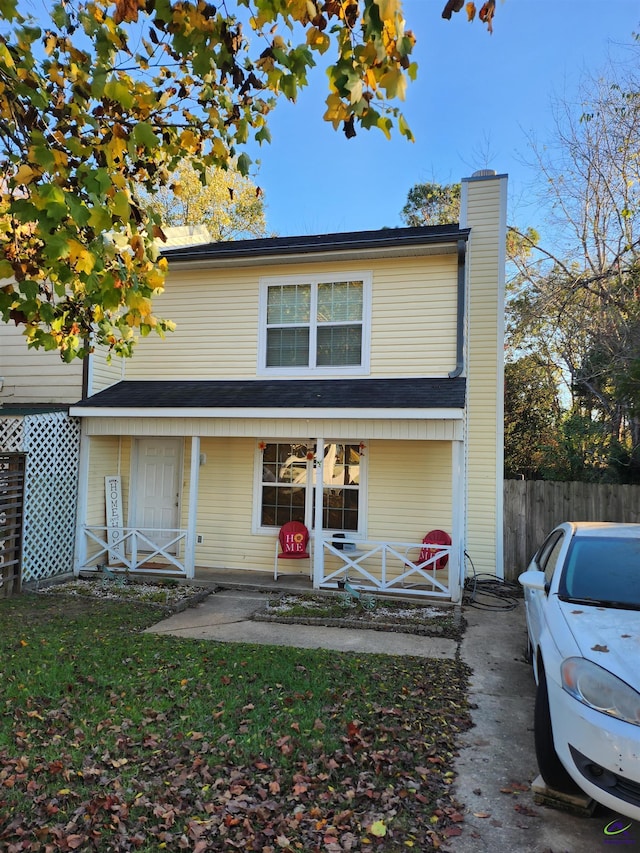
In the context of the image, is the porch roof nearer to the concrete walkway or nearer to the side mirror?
the concrete walkway

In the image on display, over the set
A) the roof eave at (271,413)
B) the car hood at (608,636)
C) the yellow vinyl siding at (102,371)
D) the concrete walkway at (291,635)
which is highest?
the yellow vinyl siding at (102,371)

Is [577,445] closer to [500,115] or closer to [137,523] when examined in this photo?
[500,115]

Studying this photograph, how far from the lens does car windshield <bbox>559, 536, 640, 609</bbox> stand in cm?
377

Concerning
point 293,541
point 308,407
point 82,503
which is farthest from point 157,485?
point 308,407

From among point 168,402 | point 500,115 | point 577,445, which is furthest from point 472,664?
point 500,115

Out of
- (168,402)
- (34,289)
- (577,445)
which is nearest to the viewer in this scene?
(34,289)

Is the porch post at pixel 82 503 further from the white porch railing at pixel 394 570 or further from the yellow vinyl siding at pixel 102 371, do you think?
the white porch railing at pixel 394 570

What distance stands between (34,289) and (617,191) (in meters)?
15.5

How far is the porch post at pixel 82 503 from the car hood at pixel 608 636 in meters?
7.98

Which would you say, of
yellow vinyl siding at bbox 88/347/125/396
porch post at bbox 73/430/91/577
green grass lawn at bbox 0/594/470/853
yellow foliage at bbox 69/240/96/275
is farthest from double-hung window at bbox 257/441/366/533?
yellow foliage at bbox 69/240/96/275

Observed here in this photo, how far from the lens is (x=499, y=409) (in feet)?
31.6

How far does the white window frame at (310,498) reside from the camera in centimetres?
948

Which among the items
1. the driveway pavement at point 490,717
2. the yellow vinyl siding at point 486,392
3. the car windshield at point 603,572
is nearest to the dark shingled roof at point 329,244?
the yellow vinyl siding at point 486,392

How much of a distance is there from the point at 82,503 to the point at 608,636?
8467 mm
